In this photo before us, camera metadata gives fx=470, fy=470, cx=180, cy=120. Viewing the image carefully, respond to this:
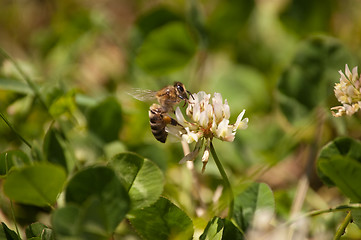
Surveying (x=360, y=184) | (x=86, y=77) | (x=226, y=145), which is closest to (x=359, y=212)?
(x=360, y=184)

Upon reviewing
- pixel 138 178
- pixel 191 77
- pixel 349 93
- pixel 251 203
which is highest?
pixel 349 93

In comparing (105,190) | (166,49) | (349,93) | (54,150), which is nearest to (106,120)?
(54,150)

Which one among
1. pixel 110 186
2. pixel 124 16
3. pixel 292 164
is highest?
pixel 110 186

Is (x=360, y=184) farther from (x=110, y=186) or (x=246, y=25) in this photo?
(x=246, y=25)

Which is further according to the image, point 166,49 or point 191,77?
point 191,77

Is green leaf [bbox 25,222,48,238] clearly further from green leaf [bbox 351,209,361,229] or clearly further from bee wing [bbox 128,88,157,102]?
green leaf [bbox 351,209,361,229]

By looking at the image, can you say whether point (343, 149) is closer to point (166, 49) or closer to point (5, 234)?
point (5, 234)
